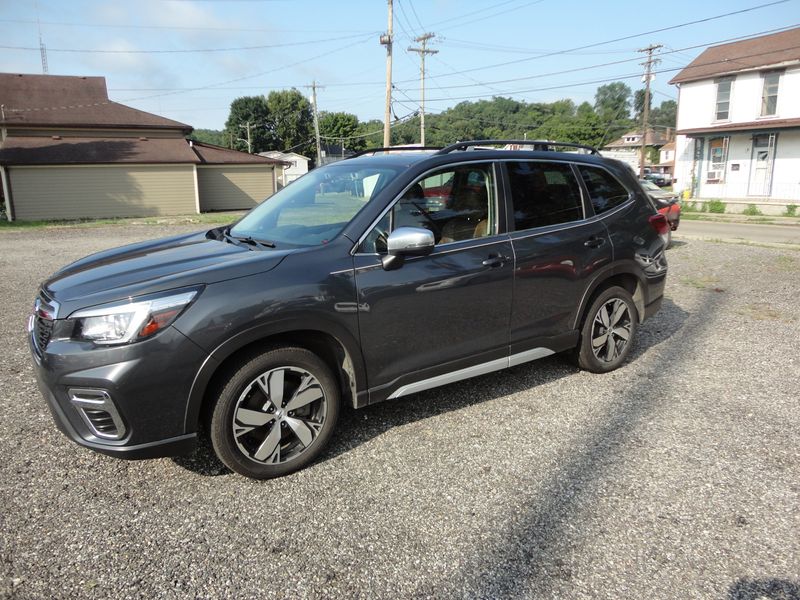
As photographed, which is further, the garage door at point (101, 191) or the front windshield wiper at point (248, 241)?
the garage door at point (101, 191)

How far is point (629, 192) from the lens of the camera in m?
4.98

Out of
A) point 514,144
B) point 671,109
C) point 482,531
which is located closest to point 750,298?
point 514,144

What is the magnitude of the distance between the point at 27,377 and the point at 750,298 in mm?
8549

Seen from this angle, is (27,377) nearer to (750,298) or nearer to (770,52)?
(750,298)

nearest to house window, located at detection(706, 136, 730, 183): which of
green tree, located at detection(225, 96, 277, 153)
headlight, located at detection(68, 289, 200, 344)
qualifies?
headlight, located at detection(68, 289, 200, 344)

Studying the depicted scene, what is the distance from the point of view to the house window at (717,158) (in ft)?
97.0

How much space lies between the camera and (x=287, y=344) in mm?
3203

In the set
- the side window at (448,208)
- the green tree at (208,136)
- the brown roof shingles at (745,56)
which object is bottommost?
the side window at (448,208)

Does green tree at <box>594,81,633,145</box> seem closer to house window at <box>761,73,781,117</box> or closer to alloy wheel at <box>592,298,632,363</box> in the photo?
house window at <box>761,73,781,117</box>

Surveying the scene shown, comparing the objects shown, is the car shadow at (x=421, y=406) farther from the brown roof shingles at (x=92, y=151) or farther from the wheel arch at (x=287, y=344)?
the brown roof shingles at (x=92, y=151)

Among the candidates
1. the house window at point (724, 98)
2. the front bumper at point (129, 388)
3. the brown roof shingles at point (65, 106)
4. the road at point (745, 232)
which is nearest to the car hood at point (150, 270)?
the front bumper at point (129, 388)

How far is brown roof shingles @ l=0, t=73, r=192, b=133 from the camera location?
30.8m

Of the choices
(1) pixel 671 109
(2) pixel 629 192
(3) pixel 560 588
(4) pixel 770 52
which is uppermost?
(1) pixel 671 109

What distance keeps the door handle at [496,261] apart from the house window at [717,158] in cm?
3109
